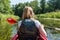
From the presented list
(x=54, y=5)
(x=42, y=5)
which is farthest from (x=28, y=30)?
(x=42, y=5)

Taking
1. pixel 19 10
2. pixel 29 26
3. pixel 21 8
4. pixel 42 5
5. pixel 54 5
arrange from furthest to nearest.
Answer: pixel 42 5, pixel 54 5, pixel 21 8, pixel 19 10, pixel 29 26

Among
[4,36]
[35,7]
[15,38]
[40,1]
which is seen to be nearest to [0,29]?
[4,36]

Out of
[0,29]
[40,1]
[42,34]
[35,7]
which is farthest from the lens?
[40,1]

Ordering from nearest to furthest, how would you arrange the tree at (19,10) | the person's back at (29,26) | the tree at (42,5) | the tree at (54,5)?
1. the person's back at (29,26)
2. the tree at (19,10)
3. the tree at (42,5)
4. the tree at (54,5)

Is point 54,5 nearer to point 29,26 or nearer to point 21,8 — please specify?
point 21,8

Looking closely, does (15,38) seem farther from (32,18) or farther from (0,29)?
(0,29)

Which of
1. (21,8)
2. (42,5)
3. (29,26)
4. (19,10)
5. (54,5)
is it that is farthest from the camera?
(42,5)

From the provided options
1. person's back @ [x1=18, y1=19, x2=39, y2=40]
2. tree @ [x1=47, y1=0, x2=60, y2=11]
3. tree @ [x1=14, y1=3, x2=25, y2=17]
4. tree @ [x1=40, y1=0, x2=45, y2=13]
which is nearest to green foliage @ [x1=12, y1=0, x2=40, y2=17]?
tree @ [x1=14, y1=3, x2=25, y2=17]

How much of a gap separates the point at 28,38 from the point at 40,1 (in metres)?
84.1

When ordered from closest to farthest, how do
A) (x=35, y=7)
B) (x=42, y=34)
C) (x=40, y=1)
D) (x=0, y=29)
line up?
(x=42, y=34) → (x=0, y=29) → (x=35, y=7) → (x=40, y=1)

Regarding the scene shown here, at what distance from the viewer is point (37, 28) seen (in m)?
4.09

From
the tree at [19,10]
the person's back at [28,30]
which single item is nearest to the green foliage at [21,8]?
the tree at [19,10]

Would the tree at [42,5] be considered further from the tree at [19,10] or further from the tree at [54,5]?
the tree at [19,10]

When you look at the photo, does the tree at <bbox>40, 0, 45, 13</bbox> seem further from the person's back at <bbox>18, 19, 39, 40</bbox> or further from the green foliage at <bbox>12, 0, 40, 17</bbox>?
the person's back at <bbox>18, 19, 39, 40</bbox>
